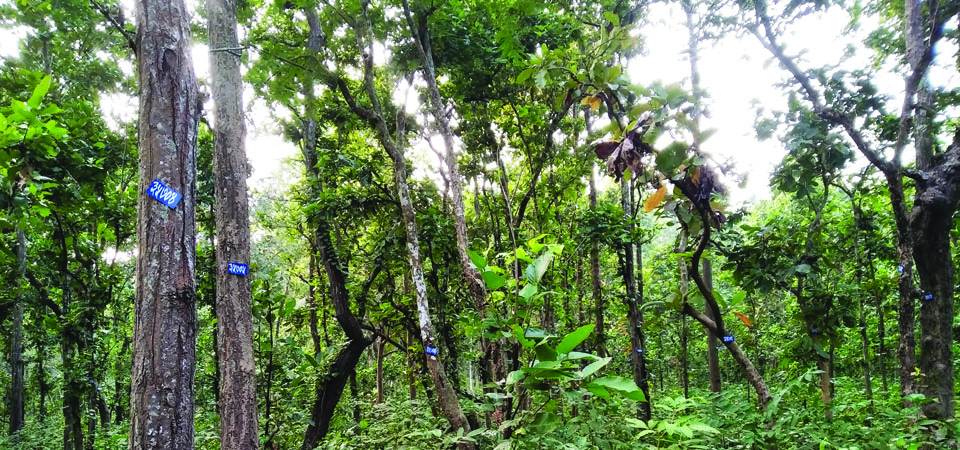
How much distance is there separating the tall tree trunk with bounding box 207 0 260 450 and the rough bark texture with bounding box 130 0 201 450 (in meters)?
1.04

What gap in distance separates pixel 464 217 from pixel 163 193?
3057 millimetres

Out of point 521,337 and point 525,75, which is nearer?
point 521,337

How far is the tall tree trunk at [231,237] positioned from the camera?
3.24 m

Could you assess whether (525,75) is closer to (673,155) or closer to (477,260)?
(673,155)

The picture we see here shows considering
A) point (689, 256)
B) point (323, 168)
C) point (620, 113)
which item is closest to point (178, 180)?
point (620, 113)

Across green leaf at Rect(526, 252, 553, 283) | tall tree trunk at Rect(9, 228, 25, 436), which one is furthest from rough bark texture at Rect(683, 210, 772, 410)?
tall tree trunk at Rect(9, 228, 25, 436)

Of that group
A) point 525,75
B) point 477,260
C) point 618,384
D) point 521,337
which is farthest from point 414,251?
point 618,384

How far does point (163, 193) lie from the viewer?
7.02ft

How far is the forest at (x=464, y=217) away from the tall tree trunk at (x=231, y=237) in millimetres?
20

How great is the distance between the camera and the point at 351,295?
22.6 feet

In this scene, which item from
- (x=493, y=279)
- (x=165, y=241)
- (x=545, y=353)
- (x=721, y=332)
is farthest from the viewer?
(x=721, y=332)

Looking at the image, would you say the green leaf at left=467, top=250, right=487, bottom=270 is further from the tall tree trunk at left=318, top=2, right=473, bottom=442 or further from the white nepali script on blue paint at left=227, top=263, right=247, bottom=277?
the tall tree trunk at left=318, top=2, right=473, bottom=442

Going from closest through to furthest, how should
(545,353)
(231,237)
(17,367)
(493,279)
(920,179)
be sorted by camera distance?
(545,353)
(493,279)
(231,237)
(920,179)
(17,367)

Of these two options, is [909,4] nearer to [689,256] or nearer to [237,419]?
[689,256]
